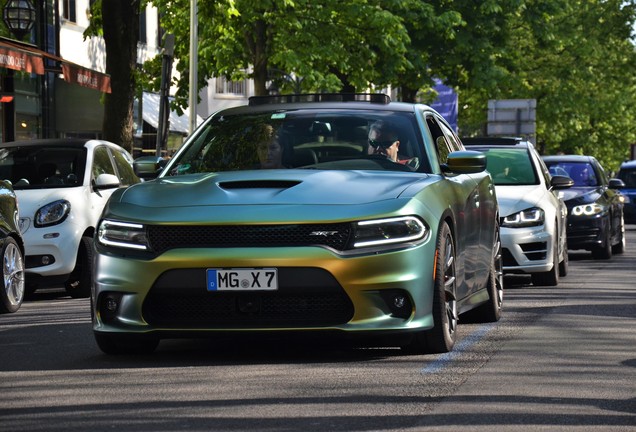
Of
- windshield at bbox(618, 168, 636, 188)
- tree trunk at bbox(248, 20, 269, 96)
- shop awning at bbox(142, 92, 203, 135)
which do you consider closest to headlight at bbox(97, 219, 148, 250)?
tree trunk at bbox(248, 20, 269, 96)

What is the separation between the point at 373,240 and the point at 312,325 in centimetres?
57

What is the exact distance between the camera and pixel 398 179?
941 centimetres

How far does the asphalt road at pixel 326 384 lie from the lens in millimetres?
6805

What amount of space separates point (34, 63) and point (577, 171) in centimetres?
864

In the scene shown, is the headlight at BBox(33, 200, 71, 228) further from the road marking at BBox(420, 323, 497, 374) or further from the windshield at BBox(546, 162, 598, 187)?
the windshield at BBox(546, 162, 598, 187)

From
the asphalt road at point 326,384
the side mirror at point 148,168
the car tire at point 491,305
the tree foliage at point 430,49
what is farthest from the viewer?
the tree foliage at point 430,49

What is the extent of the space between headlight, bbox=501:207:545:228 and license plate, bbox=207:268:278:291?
835 centimetres

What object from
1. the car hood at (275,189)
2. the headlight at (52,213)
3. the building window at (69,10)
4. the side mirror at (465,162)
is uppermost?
the building window at (69,10)

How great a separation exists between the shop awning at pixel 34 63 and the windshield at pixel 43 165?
14.9ft

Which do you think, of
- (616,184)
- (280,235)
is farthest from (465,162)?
(616,184)

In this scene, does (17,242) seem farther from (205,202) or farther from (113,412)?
(113,412)

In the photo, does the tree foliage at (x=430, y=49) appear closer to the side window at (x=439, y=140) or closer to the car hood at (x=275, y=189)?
the side window at (x=439, y=140)

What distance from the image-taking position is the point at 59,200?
51.9 feet

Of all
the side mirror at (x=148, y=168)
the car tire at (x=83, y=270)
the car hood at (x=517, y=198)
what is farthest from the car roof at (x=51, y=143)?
the side mirror at (x=148, y=168)
